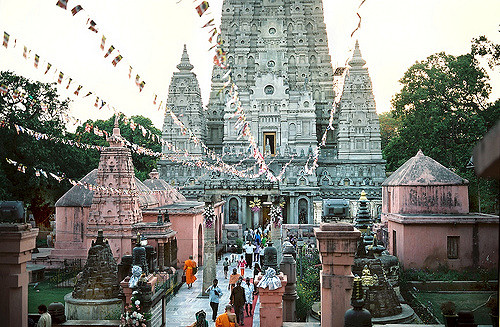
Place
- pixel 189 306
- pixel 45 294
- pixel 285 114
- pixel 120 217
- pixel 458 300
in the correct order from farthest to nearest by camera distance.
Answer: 1. pixel 285 114
2. pixel 120 217
3. pixel 45 294
4. pixel 458 300
5. pixel 189 306

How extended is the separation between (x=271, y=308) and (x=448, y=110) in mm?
31559

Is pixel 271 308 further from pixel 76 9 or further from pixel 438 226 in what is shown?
pixel 438 226

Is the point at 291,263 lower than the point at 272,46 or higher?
lower

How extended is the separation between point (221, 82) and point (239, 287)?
45.3 meters

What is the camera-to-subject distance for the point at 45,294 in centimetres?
1966

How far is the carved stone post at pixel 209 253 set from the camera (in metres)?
17.9

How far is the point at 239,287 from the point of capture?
13547mm

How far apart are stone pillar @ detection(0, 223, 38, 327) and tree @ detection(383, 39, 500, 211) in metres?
30.9

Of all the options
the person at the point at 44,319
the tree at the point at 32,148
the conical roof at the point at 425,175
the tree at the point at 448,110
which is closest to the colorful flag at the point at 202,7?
the person at the point at 44,319

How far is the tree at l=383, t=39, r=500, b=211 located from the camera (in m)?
35.5

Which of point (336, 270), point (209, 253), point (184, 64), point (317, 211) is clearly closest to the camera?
point (336, 270)

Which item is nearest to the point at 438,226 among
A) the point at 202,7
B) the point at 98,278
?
the point at 98,278

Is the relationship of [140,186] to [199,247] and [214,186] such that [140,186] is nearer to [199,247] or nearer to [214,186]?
[199,247]

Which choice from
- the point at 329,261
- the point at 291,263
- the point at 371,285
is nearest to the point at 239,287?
the point at 291,263
